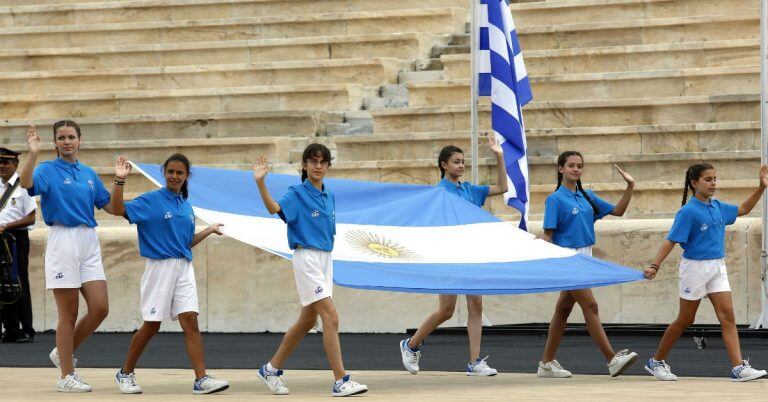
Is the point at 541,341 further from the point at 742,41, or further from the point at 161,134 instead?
the point at 161,134

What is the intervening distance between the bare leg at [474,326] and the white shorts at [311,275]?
171 cm

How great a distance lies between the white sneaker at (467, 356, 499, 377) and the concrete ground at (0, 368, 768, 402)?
8 centimetres

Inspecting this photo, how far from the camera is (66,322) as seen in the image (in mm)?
10125

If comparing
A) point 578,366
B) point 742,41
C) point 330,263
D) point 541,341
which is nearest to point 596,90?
point 742,41

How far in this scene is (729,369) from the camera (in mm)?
11055

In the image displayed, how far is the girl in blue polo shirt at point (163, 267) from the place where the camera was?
980 cm

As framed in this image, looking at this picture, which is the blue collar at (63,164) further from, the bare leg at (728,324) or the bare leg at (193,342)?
the bare leg at (728,324)

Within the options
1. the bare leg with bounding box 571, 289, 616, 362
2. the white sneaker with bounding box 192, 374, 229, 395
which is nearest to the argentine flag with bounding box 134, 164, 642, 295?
the bare leg with bounding box 571, 289, 616, 362

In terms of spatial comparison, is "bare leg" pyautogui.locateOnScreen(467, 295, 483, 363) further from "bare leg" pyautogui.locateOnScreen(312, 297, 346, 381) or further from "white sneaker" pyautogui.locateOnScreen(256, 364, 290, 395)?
"white sneaker" pyautogui.locateOnScreen(256, 364, 290, 395)

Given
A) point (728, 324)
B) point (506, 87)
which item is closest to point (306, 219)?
point (728, 324)

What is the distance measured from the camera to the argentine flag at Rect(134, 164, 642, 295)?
10.5 m

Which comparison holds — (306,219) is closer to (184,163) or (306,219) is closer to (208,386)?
(184,163)

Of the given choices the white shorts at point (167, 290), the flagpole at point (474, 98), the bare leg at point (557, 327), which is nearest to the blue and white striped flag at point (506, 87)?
the flagpole at point (474, 98)

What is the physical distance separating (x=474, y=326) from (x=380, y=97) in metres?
8.71
